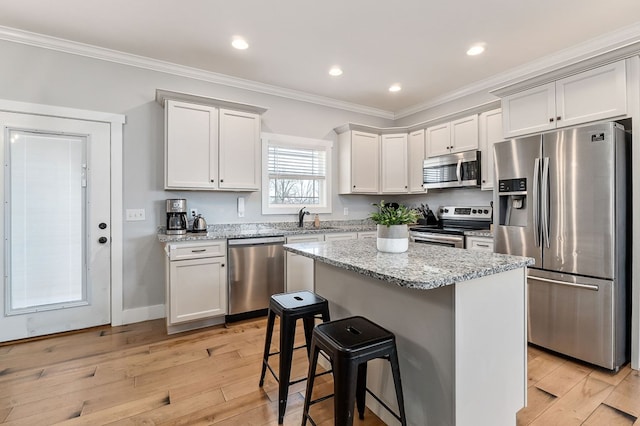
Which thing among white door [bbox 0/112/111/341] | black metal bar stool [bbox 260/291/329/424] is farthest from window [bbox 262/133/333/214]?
black metal bar stool [bbox 260/291/329/424]

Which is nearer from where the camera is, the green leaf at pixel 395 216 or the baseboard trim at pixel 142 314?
the green leaf at pixel 395 216

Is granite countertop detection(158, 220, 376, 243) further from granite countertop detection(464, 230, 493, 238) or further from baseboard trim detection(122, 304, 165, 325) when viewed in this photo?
granite countertop detection(464, 230, 493, 238)

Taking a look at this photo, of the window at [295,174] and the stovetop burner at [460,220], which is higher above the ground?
the window at [295,174]

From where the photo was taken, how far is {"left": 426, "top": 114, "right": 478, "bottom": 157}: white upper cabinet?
3.73 metres

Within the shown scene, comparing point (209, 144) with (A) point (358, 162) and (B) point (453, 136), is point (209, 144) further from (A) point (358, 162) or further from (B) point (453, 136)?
(B) point (453, 136)

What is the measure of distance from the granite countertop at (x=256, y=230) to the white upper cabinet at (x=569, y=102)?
2.10m

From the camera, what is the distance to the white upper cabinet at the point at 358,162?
439cm

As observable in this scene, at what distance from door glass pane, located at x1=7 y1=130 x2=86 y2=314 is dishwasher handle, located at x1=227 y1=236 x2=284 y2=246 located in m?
1.45

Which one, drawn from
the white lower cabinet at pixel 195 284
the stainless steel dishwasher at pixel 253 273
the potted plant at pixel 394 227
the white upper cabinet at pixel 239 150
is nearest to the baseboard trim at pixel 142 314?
the white lower cabinet at pixel 195 284

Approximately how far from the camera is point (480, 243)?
324cm

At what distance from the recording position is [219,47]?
3.00 metres

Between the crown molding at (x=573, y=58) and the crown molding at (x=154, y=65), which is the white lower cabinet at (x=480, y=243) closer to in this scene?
the crown molding at (x=573, y=58)

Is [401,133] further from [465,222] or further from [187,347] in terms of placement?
[187,347]

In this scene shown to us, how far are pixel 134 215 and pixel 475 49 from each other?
12.6 feet
